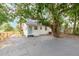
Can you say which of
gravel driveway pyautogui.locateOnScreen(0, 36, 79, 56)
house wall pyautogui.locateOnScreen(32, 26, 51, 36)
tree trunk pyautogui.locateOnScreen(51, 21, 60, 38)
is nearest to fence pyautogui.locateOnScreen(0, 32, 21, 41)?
gravel driveway pyautogui.locateOnScreen(0, 36, 79, 56)

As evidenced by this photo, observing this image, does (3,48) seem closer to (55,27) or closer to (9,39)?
(9,39)

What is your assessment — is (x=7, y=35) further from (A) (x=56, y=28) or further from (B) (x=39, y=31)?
(A) (x=56, y=28)

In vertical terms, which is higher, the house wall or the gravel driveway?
the house wall

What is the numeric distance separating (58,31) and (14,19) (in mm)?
471

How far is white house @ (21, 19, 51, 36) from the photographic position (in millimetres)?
2713

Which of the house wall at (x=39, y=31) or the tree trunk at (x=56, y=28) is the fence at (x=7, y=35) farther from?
the tree trunk at (x=56, y=28)

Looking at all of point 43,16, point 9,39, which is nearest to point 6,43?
point 9,39

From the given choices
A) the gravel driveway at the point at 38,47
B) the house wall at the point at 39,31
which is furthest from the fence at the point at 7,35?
the house wall at the point at 39,31

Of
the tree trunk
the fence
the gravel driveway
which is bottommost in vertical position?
the gravel driveway

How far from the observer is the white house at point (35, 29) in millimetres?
2713

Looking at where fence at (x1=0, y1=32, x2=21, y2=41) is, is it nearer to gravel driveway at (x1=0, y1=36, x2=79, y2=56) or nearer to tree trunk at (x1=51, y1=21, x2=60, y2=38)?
gravel driveway at (x1=0, y1=36, x2=79, y2=56)

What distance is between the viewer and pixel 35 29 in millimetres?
2727

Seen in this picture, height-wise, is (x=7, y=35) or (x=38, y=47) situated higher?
(x=7, y=35)

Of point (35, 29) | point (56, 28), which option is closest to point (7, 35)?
point (35, 29)
